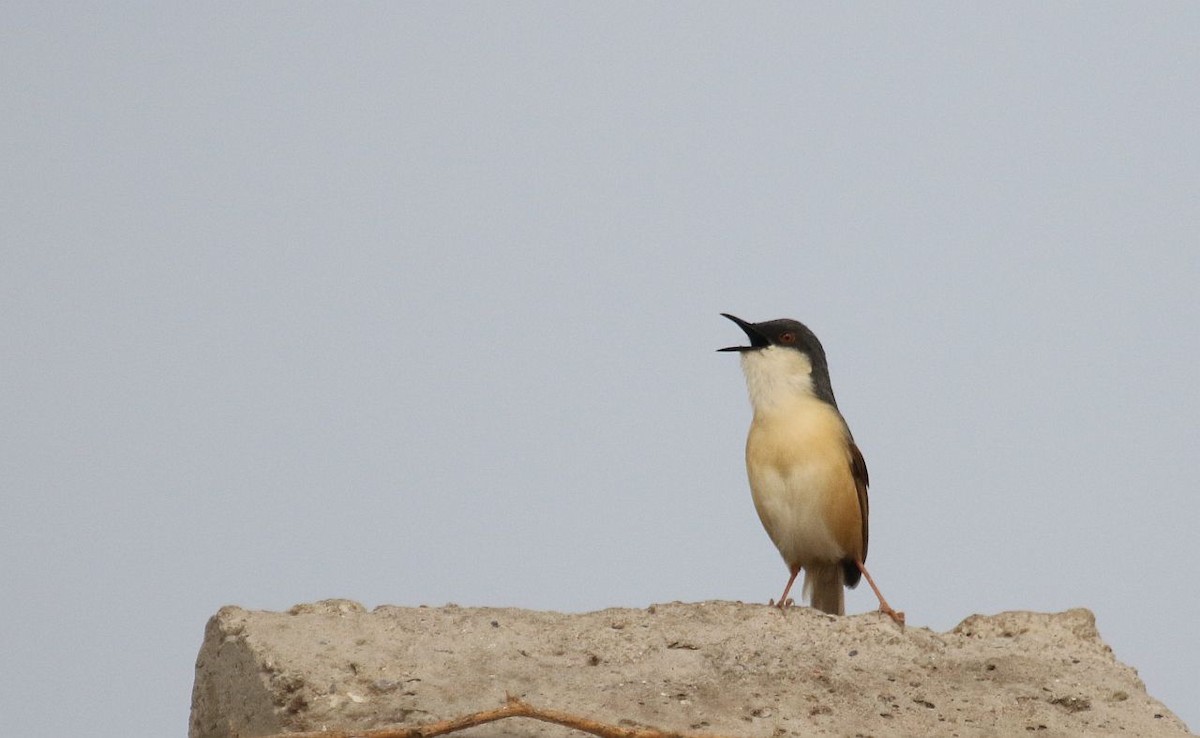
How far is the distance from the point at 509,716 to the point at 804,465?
3.55m

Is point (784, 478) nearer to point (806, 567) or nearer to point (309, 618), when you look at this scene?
point (806, 567)

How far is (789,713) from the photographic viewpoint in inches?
247

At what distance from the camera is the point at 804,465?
8.73 metres

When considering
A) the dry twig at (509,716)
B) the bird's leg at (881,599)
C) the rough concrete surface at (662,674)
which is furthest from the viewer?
the bird's leg at (881,599)

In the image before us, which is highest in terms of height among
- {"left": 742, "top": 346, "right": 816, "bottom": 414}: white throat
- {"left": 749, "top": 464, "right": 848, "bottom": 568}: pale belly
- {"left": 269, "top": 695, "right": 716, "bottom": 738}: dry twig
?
{"left": 742, "top": 346, "right": 816, "bottom": 414}: white throat

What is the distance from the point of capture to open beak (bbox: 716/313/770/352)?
922 cm

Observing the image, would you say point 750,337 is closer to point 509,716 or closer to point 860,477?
point 860,477

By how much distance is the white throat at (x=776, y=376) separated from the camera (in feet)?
29.6

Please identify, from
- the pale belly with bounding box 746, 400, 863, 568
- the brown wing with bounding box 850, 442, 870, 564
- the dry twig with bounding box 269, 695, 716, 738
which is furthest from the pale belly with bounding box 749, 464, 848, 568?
the dry twig with bounding box 269, 695, 716, 738

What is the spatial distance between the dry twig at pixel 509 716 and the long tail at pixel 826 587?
3798mm

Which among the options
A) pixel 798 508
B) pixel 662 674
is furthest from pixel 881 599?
pixel 662 674

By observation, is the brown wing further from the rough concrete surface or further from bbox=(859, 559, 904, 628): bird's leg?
the rough concrete surface

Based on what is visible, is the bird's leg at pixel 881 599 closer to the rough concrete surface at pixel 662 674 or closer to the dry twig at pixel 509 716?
the rough concrete surface at pixel 662 674

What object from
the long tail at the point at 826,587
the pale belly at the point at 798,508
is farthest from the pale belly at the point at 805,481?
the long tail at the point at 826,587
